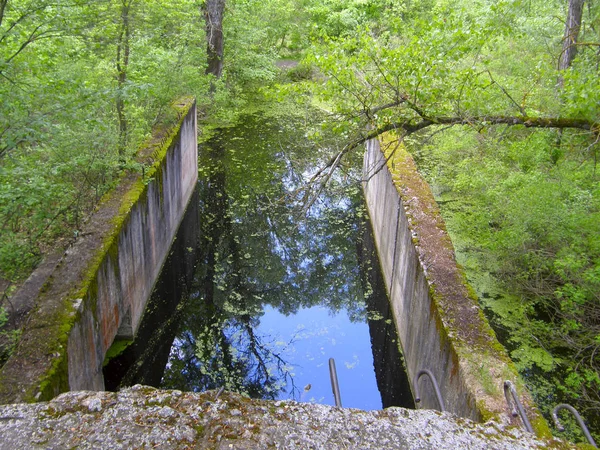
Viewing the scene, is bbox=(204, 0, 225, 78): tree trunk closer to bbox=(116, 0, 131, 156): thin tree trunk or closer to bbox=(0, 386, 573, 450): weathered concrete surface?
bbox=(116, 0, 131, 156): thin tree trunk

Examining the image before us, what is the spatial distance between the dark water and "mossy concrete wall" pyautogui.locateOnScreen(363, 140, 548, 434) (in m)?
0.66

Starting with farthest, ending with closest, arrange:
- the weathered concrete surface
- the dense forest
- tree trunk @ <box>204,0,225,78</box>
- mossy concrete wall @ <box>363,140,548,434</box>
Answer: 1. tree trunk @ <box>204,0,225,78</box>
2. the dense forest
3. mossy concrete wall @ <box>363,140,548,434</box>
4. the weathered concrete surface

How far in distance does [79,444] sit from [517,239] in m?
7.31

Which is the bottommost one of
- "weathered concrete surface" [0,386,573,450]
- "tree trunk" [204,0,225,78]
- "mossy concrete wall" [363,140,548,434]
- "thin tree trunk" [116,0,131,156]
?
"weathered concrete surface" [0,386,573,450]

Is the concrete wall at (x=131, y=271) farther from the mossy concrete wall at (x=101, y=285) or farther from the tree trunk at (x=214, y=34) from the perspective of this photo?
the tree trunk at (x=214, y=34)

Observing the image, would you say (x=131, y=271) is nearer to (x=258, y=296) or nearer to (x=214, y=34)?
(x=258, y=296)

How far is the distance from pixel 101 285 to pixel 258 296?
367cm

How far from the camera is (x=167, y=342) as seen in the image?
8.39 meters

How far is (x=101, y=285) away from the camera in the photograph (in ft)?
21.2

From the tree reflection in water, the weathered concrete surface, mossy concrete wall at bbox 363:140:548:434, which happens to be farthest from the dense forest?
the weathered concrete surface

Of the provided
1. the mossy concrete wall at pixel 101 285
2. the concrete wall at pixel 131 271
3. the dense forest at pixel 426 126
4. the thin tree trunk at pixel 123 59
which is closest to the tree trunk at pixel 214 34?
the dense forest at pixel 426 126

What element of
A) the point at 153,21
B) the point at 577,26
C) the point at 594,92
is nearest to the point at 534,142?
the point at 577,26

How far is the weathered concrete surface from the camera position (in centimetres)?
307

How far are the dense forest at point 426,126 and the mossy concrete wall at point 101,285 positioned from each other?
0.52 meters
